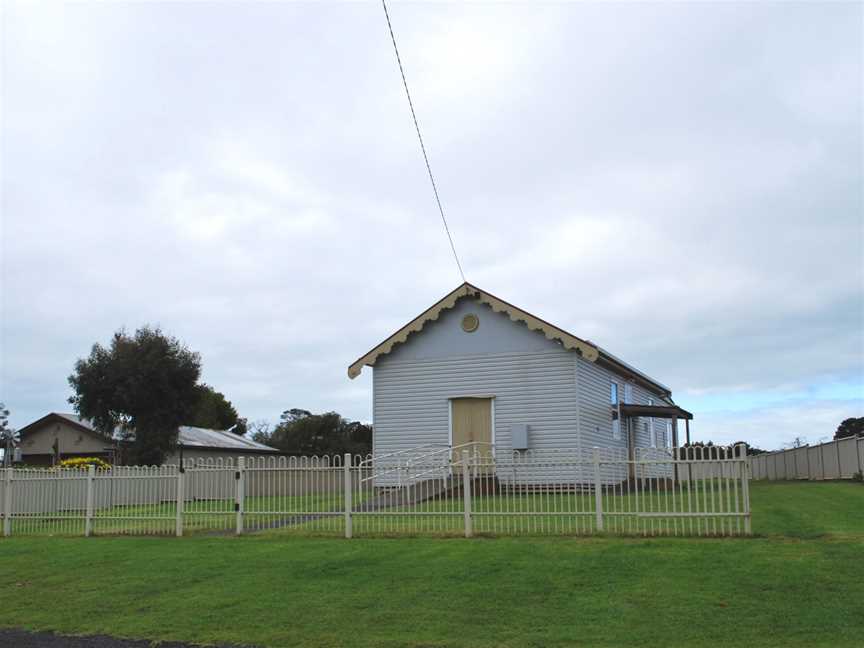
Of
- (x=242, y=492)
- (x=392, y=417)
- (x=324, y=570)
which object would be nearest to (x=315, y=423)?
(x=392, y=417)

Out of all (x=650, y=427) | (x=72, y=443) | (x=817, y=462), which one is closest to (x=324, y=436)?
(x=72, y=443)

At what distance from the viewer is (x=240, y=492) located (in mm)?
16516

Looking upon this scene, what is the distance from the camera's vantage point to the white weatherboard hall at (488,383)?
986 inches

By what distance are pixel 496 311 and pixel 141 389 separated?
2065 cm

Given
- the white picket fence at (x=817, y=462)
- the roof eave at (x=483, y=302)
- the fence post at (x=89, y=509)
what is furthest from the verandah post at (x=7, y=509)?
the white picket fence at (x=817, y=462)

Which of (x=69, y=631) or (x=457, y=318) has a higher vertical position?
(x=457, y=318)

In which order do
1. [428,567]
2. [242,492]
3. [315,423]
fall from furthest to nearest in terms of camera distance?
[315,423] < [242,492] < [428,567]

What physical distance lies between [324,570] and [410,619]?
3.16 metres

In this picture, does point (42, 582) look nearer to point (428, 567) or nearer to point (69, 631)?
point (69, 631)

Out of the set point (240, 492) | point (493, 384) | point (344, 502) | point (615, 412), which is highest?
point (493, 384)

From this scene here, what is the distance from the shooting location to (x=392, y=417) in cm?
2714

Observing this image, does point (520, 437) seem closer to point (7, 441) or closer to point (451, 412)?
point (451, 412)

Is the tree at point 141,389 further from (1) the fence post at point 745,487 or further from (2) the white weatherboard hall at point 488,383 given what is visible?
(1) the fence post at point 745,487

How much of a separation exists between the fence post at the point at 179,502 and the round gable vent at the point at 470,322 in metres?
11.4
